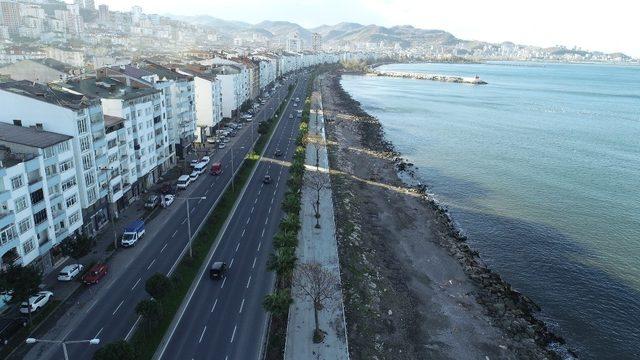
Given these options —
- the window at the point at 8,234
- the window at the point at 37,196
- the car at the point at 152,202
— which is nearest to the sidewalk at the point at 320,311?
the car at the point at 152,202

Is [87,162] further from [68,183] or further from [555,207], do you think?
[555,207]

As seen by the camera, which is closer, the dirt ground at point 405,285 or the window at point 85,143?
the dirt ground at point 405,285

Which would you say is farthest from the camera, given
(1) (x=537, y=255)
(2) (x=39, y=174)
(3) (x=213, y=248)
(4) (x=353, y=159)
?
(4) (x=353, y=159)

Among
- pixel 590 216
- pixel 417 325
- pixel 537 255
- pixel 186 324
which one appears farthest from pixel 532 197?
pixel 186 324

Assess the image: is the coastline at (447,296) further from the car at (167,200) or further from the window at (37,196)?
the window at (37,196)

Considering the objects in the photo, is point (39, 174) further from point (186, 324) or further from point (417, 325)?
point (417, 325)

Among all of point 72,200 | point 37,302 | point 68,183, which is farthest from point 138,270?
point 68,183
